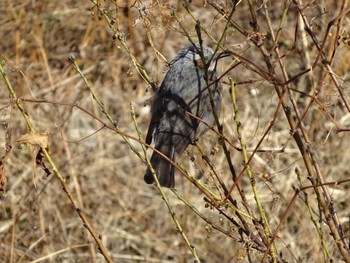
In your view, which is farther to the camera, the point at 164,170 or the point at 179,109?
the point at 179,109

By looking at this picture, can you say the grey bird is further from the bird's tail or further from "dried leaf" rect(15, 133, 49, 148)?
"dried leaf" rect(15, 133, 49, 148)

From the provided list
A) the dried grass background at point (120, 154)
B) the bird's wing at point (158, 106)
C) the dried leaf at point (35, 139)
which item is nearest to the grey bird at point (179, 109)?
the bird's wing at point (158, 106)

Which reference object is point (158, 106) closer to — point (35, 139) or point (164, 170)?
point (164, 170)

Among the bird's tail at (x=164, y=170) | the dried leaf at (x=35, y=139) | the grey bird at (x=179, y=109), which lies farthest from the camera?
the grey bird at (x=179, y=109)

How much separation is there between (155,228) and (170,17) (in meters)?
4.12

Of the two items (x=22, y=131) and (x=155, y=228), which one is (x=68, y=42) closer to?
(x=22, y=131)

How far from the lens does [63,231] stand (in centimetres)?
A: 634

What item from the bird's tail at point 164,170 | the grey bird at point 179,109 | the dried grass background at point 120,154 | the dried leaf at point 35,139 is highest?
the dried grass background at point 120,154

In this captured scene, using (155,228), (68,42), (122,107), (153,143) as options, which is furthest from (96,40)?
(153,143)

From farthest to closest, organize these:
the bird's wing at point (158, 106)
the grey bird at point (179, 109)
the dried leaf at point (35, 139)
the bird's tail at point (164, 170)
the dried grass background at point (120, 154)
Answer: the dried grass background at point (120, 154), the bird's wing at point (158, 106), the grey bird at point (179, 109), the bird's tail at point (164, 170), the dried leaf at point (35, 139)

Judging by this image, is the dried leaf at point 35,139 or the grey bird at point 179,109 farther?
the grey bird at point 179,109

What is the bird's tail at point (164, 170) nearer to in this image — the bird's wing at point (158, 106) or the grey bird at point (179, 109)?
the grey bird at point (179, 109)

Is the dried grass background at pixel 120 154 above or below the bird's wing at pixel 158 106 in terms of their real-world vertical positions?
above

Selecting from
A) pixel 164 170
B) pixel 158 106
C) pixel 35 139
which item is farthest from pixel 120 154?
pixel 35 139
